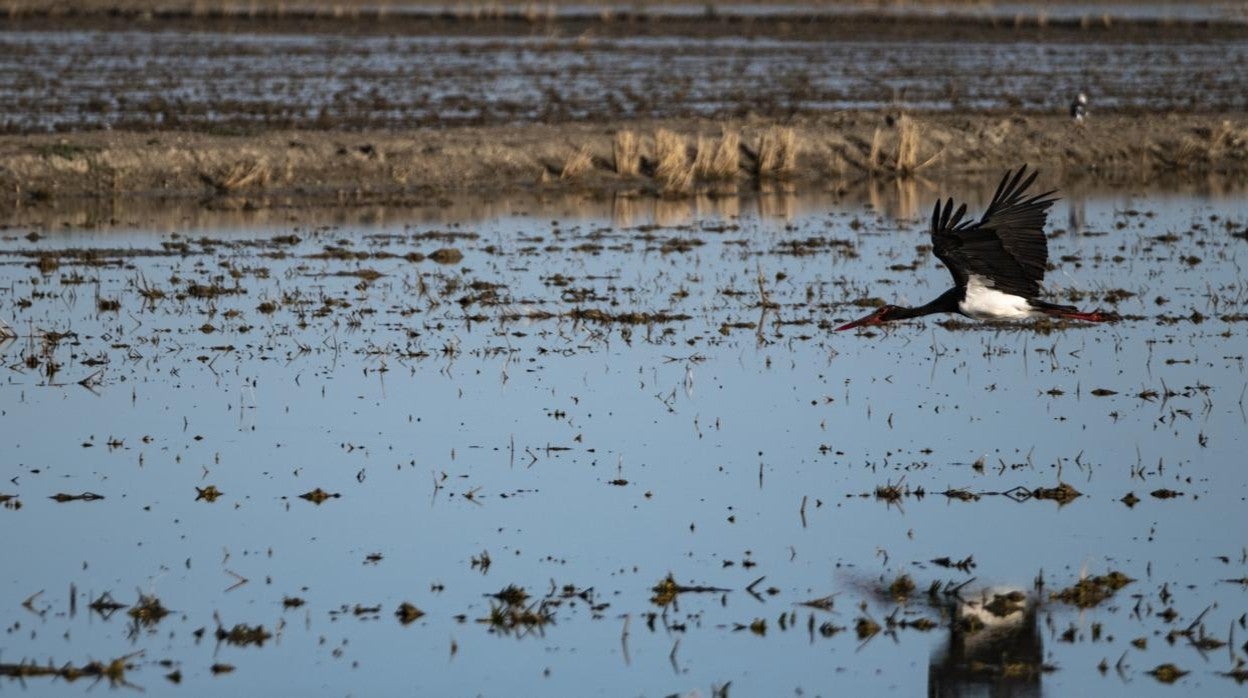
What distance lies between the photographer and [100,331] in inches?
574

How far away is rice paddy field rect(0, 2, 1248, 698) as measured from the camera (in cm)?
773

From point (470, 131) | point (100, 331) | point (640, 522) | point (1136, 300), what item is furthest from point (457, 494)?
point (470, 131)

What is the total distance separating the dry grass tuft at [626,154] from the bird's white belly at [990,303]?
1365cm

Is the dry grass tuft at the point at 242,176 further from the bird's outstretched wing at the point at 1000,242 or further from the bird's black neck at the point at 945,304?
the bird's outstretched wing at the point at 1000,242

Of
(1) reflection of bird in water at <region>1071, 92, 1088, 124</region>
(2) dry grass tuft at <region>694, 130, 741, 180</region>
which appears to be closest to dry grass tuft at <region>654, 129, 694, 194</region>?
(2) dry grass tuft at <region>694, 130, 741, 180</region>

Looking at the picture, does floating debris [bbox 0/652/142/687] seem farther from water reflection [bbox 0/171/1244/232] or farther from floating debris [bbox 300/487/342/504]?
water reflection [bbox 0/171/1244/232]

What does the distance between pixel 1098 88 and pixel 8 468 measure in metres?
31.0

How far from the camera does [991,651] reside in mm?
7656

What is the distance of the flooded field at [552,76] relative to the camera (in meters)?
31.2

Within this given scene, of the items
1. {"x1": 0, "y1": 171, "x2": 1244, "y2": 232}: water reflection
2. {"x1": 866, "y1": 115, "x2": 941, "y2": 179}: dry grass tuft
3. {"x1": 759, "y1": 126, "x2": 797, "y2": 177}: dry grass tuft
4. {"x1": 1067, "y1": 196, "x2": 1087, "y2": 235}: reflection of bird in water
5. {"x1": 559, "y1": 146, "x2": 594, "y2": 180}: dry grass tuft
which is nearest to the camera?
{"x1": 1067, "y1": 196, "x2": 1087, "y2": 235}: reflection of bird in water

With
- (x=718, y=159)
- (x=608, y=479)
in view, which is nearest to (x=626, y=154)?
(x=718, y=159)

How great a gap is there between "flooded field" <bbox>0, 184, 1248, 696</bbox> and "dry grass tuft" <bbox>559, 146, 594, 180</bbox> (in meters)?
6.29

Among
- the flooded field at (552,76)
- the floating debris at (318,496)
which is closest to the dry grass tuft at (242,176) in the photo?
the flooded field at (552,76)

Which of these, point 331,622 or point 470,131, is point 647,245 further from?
point 331,622
